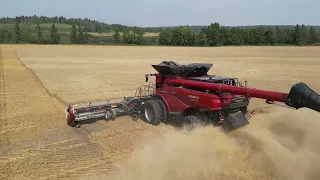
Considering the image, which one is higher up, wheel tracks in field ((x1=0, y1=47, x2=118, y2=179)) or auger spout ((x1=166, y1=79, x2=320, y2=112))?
auger spout ((x1=166, y1=79, x2=320, y2=112))

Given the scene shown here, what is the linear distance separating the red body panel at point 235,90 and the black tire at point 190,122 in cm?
106

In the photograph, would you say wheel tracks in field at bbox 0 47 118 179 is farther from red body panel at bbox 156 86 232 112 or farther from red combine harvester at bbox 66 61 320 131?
red body panel at bbox 156 86 232 112

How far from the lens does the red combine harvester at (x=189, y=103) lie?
10.2 metres

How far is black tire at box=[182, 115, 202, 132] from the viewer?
1093cm

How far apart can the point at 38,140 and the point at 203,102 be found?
555 cm

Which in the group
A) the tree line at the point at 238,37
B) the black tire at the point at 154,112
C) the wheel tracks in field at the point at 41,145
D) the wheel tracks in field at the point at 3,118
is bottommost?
the wheel tracks in field at the point at 3,118

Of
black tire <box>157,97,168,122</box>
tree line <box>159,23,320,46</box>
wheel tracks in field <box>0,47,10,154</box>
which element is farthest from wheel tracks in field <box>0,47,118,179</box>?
tree line <box>159,23,320,46</box>

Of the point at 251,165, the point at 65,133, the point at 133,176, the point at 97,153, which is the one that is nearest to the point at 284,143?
the point at 251,165

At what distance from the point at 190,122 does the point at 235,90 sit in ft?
7.74

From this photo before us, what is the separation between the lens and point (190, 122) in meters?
11.1

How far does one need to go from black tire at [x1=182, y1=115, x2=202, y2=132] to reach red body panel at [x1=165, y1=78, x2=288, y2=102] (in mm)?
1062

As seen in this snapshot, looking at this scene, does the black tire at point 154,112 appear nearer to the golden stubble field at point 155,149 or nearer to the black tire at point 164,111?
the black tire at point 164,111

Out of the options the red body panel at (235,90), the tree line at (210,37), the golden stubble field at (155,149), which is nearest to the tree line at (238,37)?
the tree line at (210,37)

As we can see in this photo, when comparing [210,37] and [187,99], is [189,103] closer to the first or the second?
[187,99]
